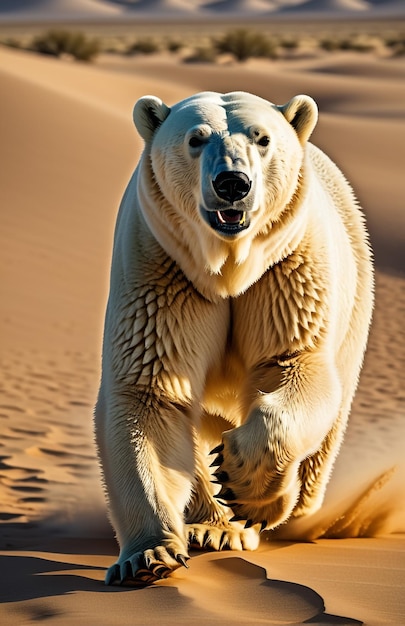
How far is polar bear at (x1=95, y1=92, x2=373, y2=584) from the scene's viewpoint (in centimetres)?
385

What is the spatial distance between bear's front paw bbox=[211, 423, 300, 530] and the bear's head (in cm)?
57

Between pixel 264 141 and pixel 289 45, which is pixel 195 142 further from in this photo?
pixel 289 45

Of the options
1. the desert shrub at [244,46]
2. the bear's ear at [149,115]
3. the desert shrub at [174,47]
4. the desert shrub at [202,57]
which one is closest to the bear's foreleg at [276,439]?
the bear's ear at [149,115]

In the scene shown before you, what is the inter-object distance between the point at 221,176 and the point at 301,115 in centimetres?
75

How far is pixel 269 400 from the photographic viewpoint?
3.98 m

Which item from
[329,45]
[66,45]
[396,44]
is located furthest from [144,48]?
[396,44]

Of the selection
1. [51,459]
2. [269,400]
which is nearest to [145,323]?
[269,400]

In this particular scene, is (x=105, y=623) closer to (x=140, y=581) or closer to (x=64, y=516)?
(x=140, y=581)

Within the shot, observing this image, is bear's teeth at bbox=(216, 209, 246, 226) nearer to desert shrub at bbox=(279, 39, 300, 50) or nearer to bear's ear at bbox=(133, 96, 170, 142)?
bear's ear at bbox=(133, 96, 170, 142)

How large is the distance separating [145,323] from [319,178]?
127 cm

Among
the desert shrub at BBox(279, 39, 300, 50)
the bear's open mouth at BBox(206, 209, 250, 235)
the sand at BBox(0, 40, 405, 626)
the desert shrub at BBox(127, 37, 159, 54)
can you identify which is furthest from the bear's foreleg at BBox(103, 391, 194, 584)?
the desert shrub at BBox(279, 39, 300, 50)

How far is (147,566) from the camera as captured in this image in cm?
370

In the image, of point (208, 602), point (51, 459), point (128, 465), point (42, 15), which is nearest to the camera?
point (208, 602)

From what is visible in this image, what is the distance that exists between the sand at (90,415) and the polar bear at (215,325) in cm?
28
